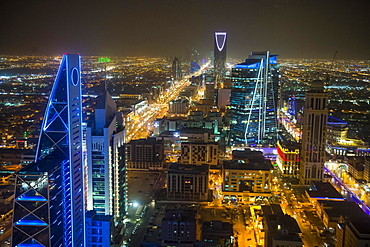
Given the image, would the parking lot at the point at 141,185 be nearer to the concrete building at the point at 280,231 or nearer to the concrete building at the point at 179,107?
the concrete building at the point at 280,231

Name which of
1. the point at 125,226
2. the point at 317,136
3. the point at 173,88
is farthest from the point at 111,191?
the point at 173,88

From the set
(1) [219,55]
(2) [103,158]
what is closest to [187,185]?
(2) [103,158]

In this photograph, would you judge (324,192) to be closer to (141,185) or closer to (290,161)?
(290,161)

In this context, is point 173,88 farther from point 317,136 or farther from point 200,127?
point 317,136

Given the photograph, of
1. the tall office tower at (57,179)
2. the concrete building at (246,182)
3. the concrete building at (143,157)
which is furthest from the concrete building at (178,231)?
the concrete building at (143,157)

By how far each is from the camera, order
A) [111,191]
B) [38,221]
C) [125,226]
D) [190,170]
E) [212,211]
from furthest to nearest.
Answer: [190,170] → [212,211] → [125,226] → [111,191] → [38,221]

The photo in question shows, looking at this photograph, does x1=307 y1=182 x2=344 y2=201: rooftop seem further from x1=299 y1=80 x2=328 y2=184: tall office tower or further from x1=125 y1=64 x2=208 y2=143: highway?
x1=125 y1=64 x2=208 y2=143: highway
